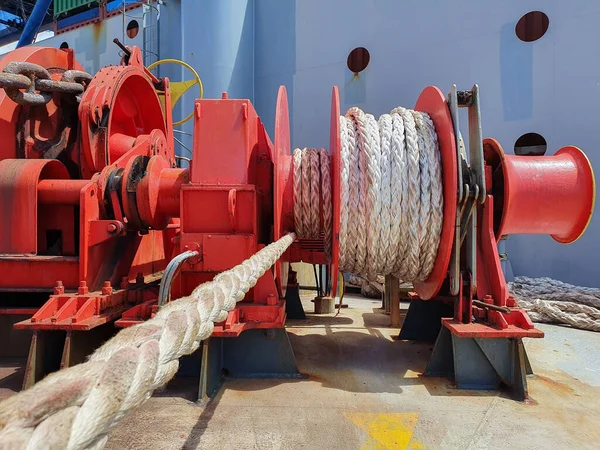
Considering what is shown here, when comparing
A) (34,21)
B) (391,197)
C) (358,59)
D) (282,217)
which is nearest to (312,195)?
(282,217)

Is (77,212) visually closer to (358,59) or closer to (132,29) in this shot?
(358,59)

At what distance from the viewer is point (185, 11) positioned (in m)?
6.27

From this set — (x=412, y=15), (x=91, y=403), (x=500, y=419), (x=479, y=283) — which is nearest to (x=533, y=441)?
(x=500, y=419)

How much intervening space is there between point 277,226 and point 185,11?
17.4ft

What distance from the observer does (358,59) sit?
604cm

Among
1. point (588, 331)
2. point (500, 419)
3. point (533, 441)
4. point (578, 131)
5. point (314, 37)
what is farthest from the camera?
point (314, 37)

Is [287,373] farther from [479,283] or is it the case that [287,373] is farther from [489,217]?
[489,217]

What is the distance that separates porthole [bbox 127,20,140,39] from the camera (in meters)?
7.58

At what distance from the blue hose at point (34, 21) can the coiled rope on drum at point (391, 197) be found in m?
8.14

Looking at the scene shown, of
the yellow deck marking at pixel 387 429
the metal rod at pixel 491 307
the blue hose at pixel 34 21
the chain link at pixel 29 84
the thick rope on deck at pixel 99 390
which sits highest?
the blue hose at pixel 34 21

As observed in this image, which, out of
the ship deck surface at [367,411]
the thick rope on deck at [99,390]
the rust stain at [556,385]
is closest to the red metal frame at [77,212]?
the ship deck surface at [367,411]

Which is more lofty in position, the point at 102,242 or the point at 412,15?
the point at 412,15

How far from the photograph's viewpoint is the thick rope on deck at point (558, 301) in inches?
148

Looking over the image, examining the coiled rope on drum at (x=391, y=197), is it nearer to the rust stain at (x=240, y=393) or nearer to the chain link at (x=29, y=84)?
the rust stain at (x=240, y=393)
